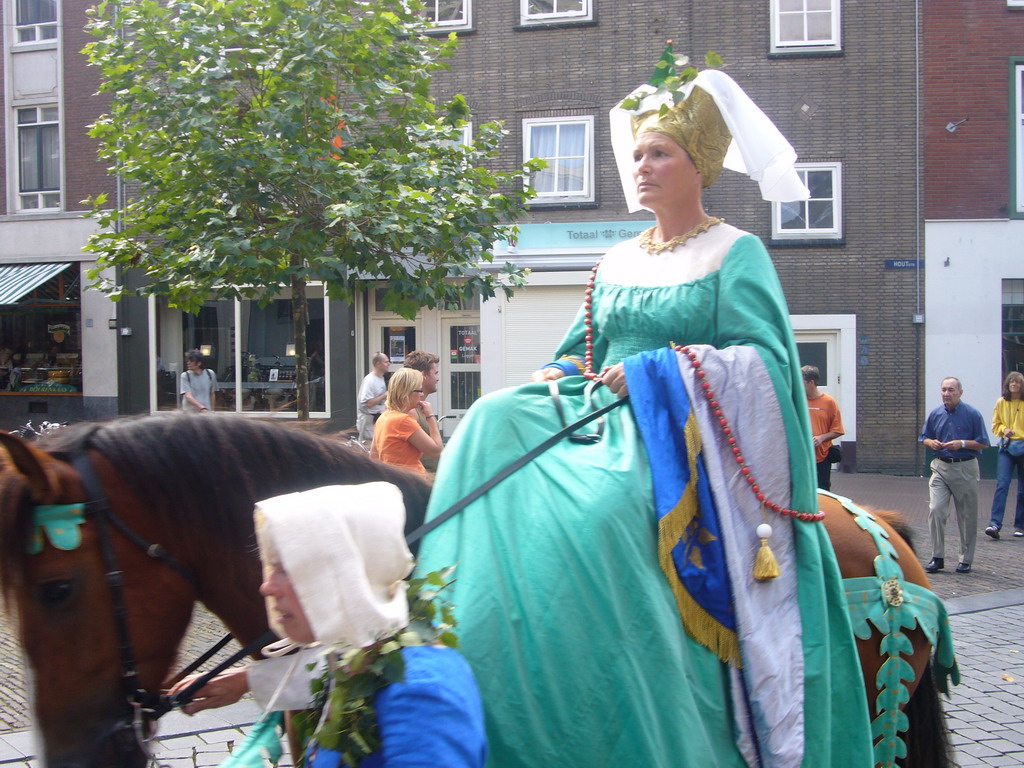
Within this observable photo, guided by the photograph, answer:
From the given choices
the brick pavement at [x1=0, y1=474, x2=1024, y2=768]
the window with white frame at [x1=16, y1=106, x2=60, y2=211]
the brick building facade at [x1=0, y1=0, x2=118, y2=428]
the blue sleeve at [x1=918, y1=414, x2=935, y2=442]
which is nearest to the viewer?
the brick pavement at [x1=0, y1=474, x2=1024, y2=768]

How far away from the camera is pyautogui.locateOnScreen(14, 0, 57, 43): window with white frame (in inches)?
770

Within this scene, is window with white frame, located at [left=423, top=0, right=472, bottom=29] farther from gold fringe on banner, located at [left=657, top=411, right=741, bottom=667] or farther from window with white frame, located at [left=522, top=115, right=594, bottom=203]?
gold fringe on banner, located at [left=657, top=411, right=741, bottom=667]

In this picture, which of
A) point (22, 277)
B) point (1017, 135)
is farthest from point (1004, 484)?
point (22, 277)

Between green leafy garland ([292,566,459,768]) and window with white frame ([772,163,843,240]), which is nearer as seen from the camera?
green leafy garland ([292,566,459,768])

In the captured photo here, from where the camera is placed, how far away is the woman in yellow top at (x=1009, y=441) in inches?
415

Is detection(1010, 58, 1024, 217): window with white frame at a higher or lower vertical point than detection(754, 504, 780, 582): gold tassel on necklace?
higher

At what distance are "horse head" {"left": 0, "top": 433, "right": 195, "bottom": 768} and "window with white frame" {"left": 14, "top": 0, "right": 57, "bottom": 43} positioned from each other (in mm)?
21003

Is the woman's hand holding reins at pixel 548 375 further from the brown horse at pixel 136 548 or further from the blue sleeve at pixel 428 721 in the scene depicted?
the blue sleeve at pixel 428 721

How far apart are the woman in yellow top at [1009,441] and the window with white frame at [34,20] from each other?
1901cm

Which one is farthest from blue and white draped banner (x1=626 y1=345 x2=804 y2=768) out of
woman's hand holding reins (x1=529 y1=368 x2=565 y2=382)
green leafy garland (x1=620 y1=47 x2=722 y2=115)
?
green leafy garland (x1=620 y1=47 x2=722 y2=115)

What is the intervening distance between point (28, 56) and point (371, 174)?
15.7m

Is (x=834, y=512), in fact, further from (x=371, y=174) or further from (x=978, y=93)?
(x=978, y=93)

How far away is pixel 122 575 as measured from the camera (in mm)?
1862

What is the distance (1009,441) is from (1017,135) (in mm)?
8408
